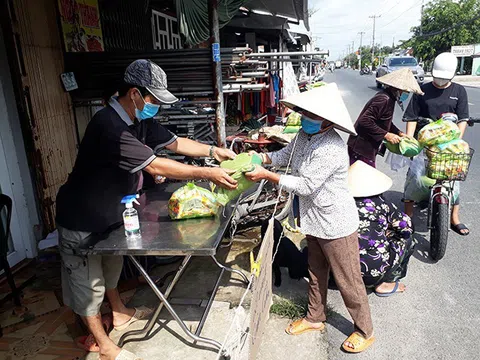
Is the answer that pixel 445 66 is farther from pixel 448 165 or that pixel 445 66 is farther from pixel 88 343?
pixel 88 343

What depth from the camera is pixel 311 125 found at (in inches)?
96.7

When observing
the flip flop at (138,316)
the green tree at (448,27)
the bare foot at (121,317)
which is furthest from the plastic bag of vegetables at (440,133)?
the green tree at (448,27)

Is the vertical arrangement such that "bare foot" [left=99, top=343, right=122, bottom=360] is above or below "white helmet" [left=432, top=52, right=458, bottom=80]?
below

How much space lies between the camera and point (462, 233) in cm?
439

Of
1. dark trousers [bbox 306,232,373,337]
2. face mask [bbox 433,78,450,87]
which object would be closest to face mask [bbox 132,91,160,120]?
dark trousers [bbox 306,232,373,337]

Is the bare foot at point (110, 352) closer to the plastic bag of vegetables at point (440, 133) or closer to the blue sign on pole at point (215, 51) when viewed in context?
the blue sign on pole at point (215, 51)

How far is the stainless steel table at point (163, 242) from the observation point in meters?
2.24

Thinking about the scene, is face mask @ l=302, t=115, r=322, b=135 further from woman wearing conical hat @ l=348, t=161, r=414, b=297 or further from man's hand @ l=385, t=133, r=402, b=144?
man's hand @ l=385, t=133, r=402, b=144

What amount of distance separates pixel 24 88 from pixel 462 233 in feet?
15.8

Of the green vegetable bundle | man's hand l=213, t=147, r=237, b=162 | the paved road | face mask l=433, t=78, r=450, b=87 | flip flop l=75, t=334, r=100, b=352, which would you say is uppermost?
face mask l=433, t=78, r=450, b=87

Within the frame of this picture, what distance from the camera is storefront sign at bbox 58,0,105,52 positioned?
4078mm

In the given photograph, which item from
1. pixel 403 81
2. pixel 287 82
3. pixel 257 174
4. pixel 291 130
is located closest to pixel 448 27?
pixel 287 82

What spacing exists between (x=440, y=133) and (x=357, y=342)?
2.14 meters

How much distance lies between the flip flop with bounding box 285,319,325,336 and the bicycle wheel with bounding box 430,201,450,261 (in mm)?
1613
